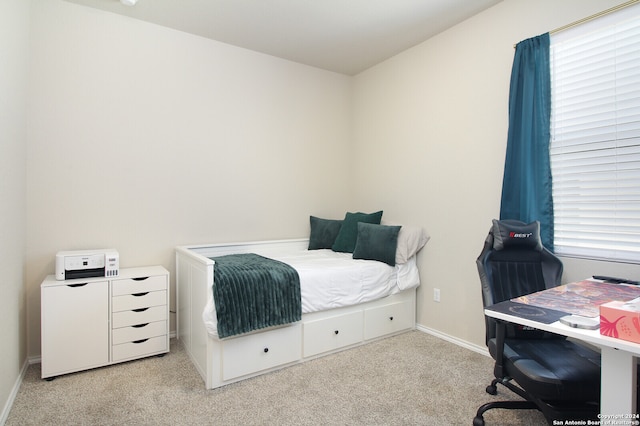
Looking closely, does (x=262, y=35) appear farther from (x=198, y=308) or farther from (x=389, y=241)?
(x=198, y=308)

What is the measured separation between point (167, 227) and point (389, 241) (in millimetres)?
1957

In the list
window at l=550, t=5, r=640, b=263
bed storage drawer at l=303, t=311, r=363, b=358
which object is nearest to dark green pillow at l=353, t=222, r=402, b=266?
bed storage drawer at l=303, t=311, r=363, b=358

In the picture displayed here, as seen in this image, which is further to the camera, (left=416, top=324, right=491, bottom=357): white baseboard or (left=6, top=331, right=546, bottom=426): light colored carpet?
(left=416, top=324, right=491, bottom=357): white baseboard

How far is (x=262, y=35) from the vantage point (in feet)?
10.2

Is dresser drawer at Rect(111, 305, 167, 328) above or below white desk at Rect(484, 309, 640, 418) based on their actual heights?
below

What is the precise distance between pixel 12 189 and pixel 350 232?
8.50 ft

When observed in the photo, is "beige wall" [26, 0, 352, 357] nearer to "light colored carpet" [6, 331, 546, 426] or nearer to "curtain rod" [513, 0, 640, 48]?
"light colored carpet" [6, 331, 546, 426]

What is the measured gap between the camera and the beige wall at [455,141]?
2.52 metres

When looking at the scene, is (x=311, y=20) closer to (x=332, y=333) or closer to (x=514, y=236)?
(x=514, y=236)

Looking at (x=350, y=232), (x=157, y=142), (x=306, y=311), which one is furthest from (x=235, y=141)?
(x=306, y=311)

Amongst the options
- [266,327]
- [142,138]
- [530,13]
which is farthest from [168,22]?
[530,13]

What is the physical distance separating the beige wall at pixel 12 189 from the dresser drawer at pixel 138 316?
547 millimetres

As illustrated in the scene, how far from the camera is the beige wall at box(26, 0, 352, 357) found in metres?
2.55

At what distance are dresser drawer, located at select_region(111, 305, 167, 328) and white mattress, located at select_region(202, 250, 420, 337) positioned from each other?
2.17 feet
